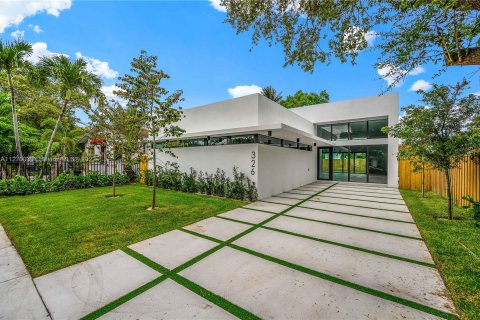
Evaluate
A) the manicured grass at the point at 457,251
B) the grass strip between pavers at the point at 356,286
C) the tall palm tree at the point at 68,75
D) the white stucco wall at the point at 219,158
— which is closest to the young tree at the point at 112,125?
the white stucco wall at the point at 219,158

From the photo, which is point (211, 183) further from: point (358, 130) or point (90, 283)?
point (358, 130)

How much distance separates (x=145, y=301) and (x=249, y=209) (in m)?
4.51

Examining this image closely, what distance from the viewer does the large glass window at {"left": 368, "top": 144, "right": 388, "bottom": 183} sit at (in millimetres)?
12062

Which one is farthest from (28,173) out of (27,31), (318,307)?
(318,307)

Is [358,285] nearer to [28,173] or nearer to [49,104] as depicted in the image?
[28,173]

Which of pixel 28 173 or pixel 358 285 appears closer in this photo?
pixel 358 285

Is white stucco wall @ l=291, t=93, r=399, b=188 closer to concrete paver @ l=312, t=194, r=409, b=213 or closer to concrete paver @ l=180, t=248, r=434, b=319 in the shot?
concrete paver @ l=312, t=194, r=409, b=213

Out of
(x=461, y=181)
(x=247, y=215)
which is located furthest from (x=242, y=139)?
→ (x=461, y=181)

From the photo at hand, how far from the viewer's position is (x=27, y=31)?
29.8ft

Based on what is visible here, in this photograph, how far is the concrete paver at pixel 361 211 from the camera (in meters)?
5.62

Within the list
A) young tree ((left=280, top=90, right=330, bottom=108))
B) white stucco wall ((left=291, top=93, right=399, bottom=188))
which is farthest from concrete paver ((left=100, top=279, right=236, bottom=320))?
young tree ((left=280, top=90, right=330, bottom=108))

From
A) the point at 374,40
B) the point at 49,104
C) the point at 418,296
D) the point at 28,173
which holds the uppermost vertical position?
the point at 49,104

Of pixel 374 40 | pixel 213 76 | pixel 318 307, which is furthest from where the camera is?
pixel 213 76

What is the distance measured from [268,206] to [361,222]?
2788 mm
